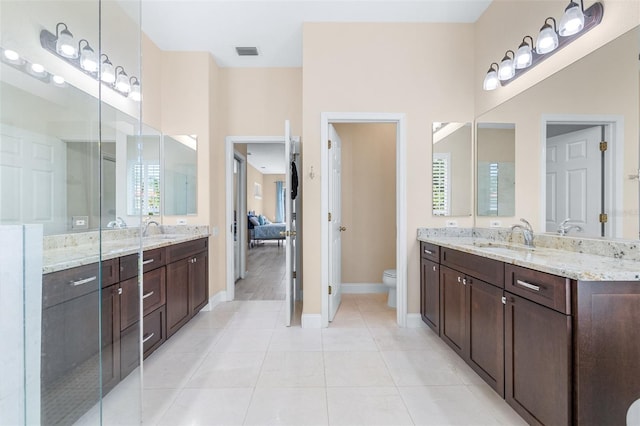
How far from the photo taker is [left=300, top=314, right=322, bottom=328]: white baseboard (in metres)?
2.77

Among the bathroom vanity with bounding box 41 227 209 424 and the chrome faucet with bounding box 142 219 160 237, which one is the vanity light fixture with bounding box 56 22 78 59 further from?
the chrome faucet with bounding box 142 219 160 237

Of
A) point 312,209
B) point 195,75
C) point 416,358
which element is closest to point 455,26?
point 312,209

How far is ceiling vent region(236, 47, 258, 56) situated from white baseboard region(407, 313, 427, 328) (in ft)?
11.0

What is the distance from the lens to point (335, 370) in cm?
200

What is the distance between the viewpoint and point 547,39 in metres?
1.94

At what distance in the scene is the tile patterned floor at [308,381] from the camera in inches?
61.2

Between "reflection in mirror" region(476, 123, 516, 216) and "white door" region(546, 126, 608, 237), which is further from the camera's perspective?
"reflection in mirror" region(476, 123, 516, 216)

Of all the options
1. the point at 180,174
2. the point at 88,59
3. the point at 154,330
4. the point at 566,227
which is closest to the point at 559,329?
the point at 566,227

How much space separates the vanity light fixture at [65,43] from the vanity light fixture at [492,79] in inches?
124

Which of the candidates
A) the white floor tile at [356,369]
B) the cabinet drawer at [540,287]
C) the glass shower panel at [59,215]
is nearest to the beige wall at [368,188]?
the white floor tile at [356,369]

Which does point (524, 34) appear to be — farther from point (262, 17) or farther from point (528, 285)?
point (262, 17)

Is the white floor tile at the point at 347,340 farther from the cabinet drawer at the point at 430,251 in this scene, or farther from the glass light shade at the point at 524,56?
the glass light shade at the point at 524,56

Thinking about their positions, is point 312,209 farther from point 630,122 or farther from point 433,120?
point 630,122

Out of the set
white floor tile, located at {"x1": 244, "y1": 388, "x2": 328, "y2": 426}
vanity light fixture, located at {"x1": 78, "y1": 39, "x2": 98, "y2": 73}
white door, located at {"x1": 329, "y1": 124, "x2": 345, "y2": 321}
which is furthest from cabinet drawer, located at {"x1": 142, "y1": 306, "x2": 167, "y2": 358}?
vanity light fixture, located at {"x1": 78, "y1": 39, "x2": 98, "y2": 73}
